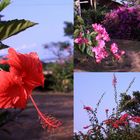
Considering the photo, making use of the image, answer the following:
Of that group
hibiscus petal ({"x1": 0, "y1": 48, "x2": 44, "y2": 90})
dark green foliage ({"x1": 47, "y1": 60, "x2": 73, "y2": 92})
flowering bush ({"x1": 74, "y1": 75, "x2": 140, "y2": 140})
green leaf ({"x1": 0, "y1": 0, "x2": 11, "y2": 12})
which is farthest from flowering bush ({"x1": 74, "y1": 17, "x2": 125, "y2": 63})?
dark green foliage ({"x1": 47, "y1": 60, "x2": 73, "y2": 92})

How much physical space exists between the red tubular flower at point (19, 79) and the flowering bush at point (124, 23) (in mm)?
1344

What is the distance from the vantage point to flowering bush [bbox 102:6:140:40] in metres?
2.20

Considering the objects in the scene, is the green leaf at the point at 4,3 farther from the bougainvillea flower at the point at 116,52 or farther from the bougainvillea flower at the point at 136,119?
the bougainvillea flower at the point at 136,119

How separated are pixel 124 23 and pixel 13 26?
1.18 meters

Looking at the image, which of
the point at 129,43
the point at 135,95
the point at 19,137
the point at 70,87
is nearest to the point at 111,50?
the point at 129,43

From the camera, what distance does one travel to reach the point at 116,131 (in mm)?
2496

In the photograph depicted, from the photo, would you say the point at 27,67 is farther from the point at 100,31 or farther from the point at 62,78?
the point at 62,78

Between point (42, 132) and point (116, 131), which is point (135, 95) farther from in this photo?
point (42, 132)

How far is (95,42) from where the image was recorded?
228 cm

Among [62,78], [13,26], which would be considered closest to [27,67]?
[13,26]

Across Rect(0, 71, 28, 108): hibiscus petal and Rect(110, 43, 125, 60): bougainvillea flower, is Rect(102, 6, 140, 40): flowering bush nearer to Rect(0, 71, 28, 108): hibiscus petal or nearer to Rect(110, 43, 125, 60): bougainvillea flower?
Rect(110, 43, 125, 60): bougainvillea flower

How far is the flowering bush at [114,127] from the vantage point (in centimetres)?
240

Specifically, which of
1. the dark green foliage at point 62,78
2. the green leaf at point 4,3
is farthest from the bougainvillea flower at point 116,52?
the dark green foliage at point 62,78

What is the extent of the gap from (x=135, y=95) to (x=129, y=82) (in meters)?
0.16
